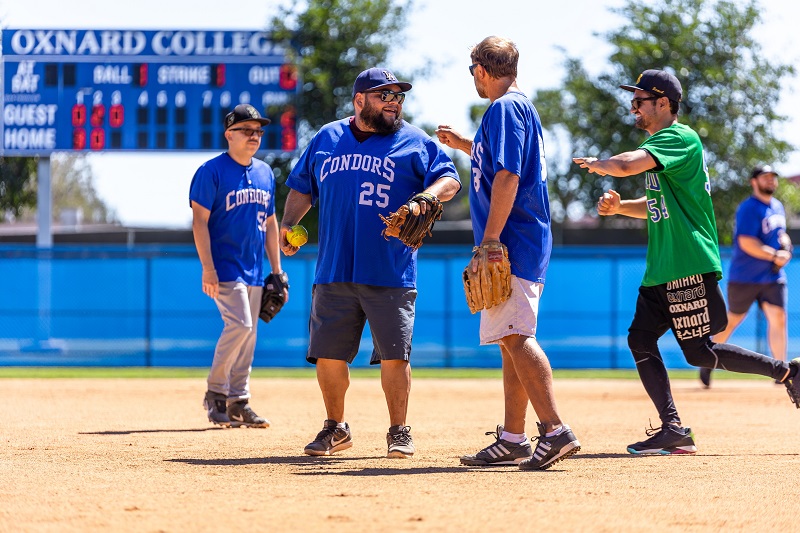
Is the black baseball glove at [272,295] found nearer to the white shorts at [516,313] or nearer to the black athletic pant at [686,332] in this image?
the black athletic pant at [686,332]

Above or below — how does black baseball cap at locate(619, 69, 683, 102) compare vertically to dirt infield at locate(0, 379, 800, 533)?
above

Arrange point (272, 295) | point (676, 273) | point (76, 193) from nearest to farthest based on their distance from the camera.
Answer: point (676, 273), point (272, 295), point (76, 193)

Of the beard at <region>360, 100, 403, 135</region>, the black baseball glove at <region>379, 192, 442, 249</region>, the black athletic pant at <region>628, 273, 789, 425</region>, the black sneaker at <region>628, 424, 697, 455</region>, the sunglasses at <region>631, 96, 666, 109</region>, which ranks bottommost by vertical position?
the black sneaker at <region>628, 424, 697, 455</region>

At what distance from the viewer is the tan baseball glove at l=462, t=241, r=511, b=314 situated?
5.62 metres

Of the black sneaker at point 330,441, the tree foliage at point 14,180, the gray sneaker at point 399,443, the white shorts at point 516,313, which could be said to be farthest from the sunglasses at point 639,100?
the tree foliage at point 14,180

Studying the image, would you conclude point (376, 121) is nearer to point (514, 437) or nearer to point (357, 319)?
point (357, 319)

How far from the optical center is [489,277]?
562cm

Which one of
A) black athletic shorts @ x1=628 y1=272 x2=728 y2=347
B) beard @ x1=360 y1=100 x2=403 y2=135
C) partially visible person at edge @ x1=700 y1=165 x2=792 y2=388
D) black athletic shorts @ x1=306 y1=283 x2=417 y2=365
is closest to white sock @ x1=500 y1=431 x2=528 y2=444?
black athletic shorts @ x1=306 y1=283 x2=417 y2=365

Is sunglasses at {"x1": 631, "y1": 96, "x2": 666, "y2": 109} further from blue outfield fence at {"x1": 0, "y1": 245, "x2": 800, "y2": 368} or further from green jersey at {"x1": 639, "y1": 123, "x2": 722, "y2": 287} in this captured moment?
blue outfield fence at {"x1": 0, "y1": 245, "x2": 800, "y2": 368}

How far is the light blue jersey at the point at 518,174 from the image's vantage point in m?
5.74

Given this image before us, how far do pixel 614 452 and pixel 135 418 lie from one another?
3.94 meters

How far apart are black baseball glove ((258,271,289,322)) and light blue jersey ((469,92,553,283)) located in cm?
300

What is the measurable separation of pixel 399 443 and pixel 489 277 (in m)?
1.24

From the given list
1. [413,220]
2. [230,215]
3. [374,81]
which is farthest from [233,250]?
[413,220]
